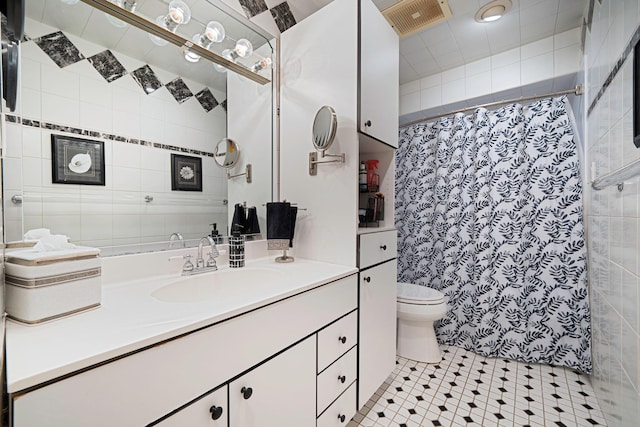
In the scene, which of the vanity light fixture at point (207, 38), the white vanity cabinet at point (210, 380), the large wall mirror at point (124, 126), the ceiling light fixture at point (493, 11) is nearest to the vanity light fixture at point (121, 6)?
the large wall mirror at point (124, 126)

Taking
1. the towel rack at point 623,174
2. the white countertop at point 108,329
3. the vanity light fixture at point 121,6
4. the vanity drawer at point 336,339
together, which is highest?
the vanity light fixture at point 121,6

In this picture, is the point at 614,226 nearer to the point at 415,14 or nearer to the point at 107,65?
the point at 415,14

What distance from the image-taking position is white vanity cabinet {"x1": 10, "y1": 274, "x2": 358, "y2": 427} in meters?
0.50

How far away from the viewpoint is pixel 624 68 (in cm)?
101

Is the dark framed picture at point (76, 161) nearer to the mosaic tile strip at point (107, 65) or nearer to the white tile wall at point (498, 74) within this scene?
the mosaic tile strip at point (107, 65)

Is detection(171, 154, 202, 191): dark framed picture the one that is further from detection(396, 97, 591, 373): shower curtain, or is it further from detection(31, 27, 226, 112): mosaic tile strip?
detection(396, 97, 591, 373): shower curtain

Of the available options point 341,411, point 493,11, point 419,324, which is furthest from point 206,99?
point 419,324

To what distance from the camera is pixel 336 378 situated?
3.91ft

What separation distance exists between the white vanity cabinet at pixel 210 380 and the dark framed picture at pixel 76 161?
75 centimetres

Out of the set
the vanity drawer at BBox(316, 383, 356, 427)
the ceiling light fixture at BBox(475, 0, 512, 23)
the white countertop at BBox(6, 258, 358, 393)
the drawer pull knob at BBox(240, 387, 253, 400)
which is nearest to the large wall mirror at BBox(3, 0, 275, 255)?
the white countertop at BBox(6, 258, 358, 393)

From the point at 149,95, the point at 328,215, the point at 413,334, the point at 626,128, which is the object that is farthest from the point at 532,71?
the point at 149,95

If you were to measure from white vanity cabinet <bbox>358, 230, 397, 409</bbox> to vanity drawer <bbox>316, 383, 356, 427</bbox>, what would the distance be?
0.07 meters

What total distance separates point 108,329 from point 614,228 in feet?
6.15

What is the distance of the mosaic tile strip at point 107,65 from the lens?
3.34 feet
